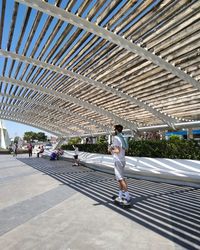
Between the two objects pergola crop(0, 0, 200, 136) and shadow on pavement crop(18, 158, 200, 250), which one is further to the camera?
pergola crop(0, 0, 200, 136)

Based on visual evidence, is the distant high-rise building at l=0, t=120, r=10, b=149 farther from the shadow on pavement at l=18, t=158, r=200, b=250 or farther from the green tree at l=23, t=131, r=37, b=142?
the green tree at l=23, t=131, r=37, b=142

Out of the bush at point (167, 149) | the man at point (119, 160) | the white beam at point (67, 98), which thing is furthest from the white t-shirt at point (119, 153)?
the white beam at point (67, 98)

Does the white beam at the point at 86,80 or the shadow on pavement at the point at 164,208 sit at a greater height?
the white beam at the point at 86,80

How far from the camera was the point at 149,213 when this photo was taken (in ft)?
17.7

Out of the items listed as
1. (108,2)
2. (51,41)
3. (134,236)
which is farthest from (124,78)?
(134,236)

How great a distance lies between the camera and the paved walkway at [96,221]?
3826 millimetres

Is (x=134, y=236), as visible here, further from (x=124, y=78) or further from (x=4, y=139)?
(x=4, y=139)

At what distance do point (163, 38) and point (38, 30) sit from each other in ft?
15.0

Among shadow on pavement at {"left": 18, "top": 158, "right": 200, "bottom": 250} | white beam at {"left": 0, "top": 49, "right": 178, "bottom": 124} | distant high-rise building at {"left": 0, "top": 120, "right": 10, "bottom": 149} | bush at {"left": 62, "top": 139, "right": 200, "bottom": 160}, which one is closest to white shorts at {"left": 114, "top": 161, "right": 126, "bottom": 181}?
shadow on pavement at {"left": 18, "top": 158, "right": 200, "bottom": 250}

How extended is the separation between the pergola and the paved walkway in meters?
4.57


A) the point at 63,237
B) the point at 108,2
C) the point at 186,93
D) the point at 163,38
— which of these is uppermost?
the point at 108,2

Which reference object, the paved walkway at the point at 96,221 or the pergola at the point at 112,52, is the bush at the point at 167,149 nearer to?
the pergola at the point at 112,52

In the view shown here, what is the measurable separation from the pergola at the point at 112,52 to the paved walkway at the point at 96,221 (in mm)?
4570

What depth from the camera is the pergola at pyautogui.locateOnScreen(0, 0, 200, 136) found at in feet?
23.7
